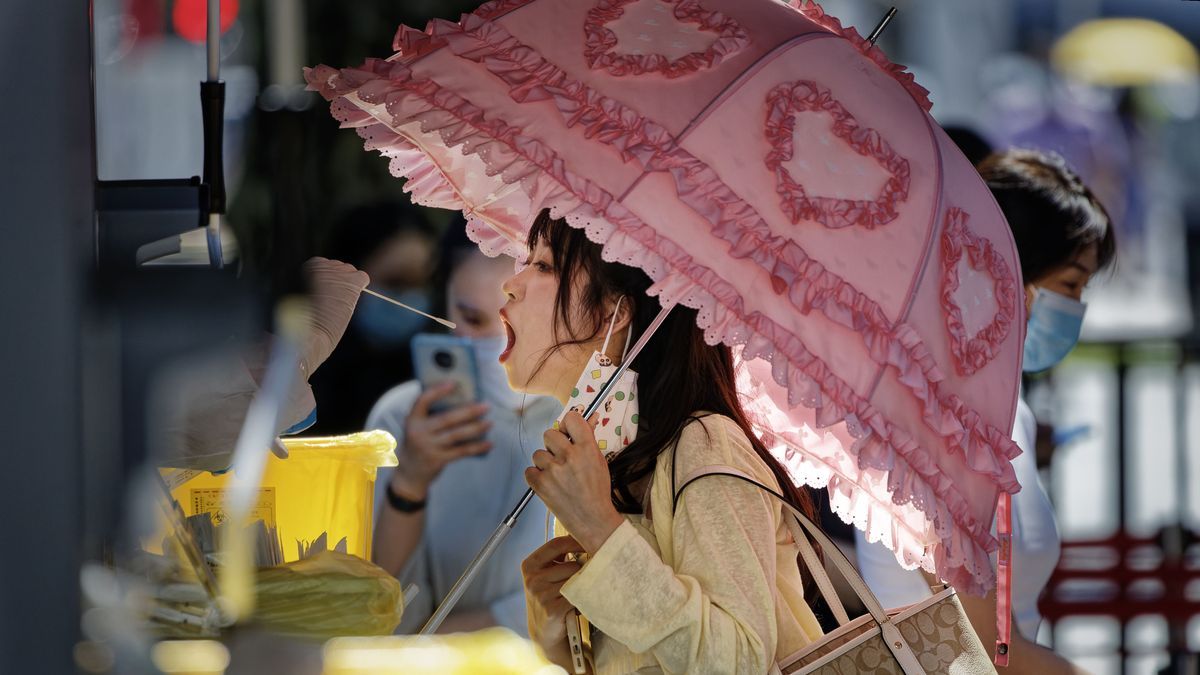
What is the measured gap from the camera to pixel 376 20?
4676 millimetres

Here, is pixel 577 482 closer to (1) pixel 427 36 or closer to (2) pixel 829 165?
(2) pixel 829 165

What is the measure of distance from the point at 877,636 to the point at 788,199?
2.28ft

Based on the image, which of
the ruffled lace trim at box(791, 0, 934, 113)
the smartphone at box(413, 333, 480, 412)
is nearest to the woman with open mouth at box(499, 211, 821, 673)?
the ruffled lace trim at box(791, 0, 934, 113)

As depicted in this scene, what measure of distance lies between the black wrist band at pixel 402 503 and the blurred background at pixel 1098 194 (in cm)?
25

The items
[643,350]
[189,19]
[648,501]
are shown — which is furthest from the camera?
[189,19]

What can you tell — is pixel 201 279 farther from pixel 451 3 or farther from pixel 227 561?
pixel 451 3

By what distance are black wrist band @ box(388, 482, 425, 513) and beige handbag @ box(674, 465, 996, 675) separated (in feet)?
6.91

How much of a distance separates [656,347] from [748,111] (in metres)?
0.46

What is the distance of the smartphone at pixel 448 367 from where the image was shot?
406cm

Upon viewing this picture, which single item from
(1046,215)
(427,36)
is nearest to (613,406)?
(427,36)

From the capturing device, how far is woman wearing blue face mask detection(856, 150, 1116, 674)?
2.91 metres

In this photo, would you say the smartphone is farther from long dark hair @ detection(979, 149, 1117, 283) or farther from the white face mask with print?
the white face mask with print

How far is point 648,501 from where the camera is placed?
7.02 ft

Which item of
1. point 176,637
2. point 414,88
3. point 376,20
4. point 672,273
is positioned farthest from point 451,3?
point 176,637
